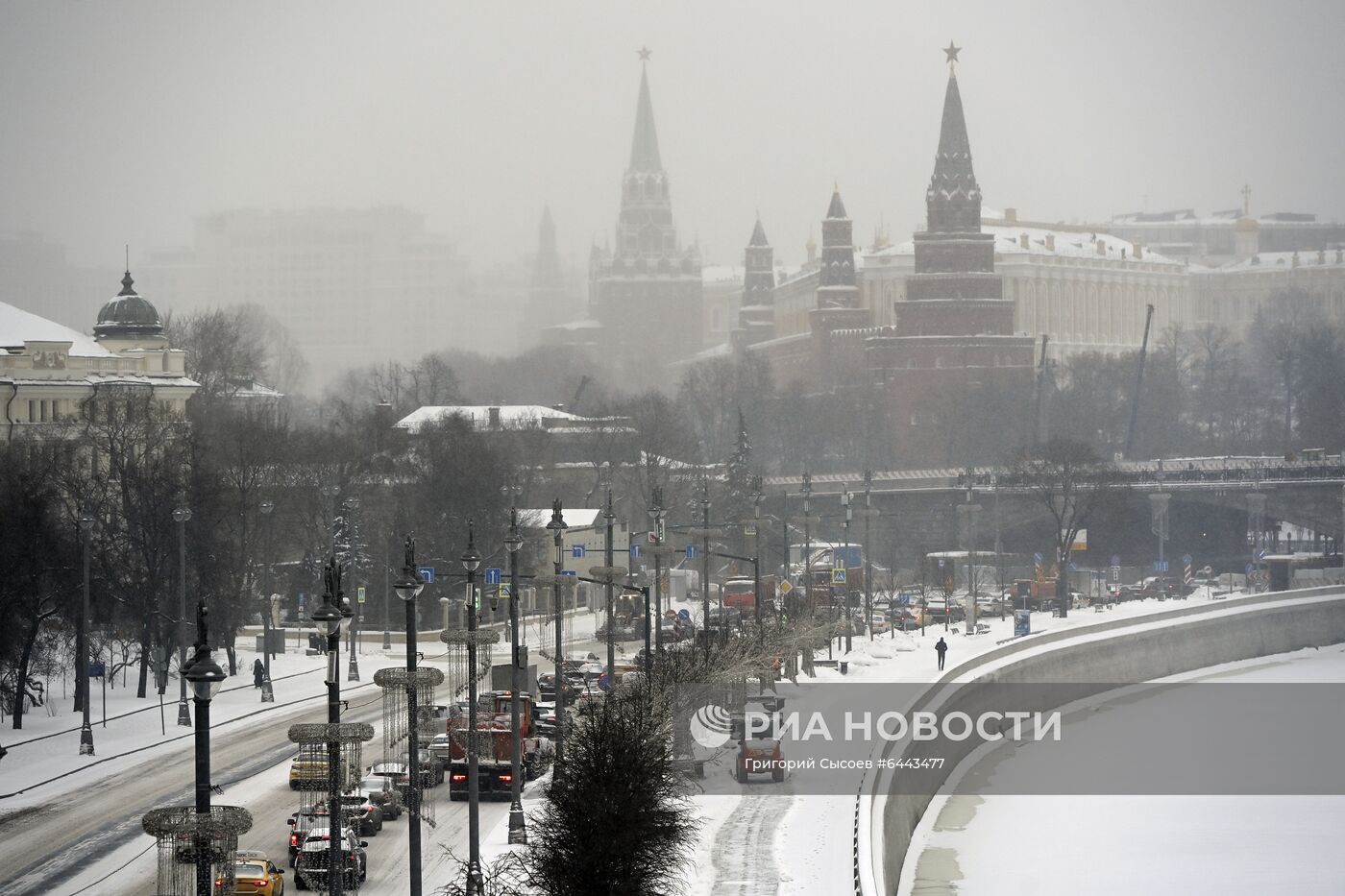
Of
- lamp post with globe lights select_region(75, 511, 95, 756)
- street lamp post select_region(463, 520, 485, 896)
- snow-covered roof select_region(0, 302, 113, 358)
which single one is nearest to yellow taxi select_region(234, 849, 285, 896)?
street lamp post select_region(463, 520, 485, 896)

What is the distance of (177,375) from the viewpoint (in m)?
83.1

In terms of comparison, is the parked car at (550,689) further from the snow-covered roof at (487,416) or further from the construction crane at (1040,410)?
the construction crane at (1040,410)

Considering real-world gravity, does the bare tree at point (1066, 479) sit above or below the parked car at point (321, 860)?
above

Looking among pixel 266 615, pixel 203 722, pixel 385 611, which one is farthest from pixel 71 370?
pixel 203 722

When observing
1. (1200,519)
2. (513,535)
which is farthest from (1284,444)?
(513,535)

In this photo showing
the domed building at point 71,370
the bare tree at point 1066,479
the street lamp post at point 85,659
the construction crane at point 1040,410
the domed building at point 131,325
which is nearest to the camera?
the street lamp post at point 85,659

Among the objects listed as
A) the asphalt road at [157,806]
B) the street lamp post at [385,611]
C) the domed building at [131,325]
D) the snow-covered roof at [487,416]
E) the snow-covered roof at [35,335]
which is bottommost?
the asphalt road at [157,806]

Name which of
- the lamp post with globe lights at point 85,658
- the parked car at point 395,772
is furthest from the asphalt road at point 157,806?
the lamp post with globe lights at point 85,658

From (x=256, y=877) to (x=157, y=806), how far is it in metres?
8.75

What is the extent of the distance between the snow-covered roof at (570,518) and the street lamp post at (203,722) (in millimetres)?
57413

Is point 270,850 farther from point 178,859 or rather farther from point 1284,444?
point 1284,444

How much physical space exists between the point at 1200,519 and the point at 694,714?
69710mm

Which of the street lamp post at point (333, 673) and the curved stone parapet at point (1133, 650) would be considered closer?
the street lamp post at point (333, 673)

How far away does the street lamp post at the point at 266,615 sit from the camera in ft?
160
